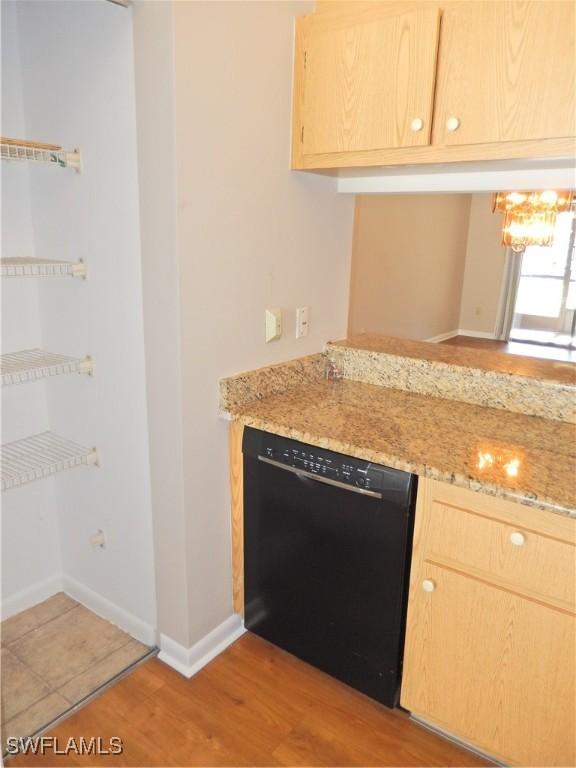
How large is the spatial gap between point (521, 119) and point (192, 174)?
0.87 metres

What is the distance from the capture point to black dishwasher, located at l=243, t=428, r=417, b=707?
4.87 feet

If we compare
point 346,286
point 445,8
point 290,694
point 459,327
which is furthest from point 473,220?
point 290,694

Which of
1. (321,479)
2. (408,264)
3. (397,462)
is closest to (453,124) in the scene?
(397,462)

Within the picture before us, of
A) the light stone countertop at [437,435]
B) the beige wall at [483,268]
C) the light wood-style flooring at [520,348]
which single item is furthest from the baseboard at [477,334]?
the light stone countertop at [437,435]

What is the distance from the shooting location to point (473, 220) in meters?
7.88

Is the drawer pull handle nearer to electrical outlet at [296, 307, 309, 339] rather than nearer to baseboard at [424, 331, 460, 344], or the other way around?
electrical outlet at [296, 307, 309, 339]

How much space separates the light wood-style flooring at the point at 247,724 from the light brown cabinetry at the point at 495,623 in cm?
19

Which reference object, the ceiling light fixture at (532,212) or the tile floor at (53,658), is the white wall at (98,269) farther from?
the ceiling light fixture at (532,212)

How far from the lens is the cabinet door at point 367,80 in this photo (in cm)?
148

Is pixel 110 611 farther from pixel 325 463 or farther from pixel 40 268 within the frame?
pixel 40 268

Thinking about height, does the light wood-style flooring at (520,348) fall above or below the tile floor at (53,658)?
above

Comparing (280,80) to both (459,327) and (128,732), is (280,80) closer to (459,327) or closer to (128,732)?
(128,732)

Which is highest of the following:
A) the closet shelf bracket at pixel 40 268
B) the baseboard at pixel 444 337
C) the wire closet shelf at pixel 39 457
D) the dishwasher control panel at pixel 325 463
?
the closet shelf bracket at pixel 40 268

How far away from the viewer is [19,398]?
196 cm
